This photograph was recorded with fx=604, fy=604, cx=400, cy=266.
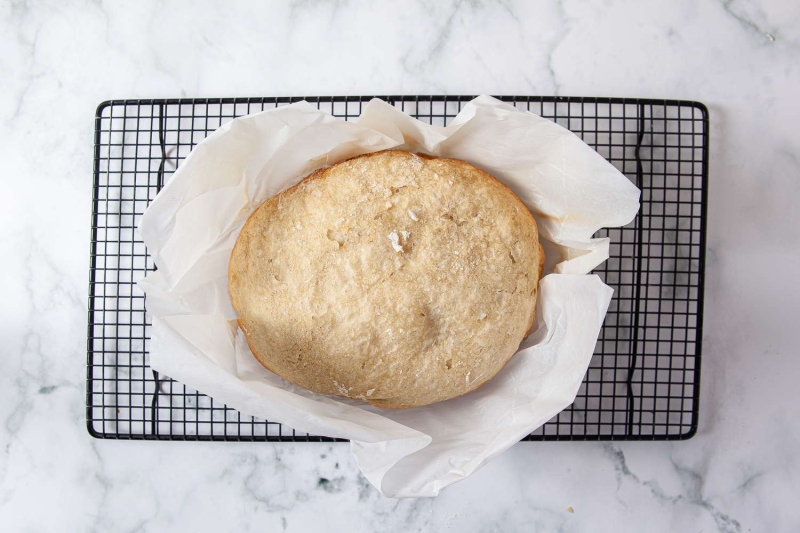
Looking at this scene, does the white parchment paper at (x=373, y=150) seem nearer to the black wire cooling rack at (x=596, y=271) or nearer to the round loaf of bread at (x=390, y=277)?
the round loaf of bread at (x=390, y=277)

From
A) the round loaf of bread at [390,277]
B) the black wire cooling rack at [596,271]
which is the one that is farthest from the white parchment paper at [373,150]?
the black wire cooling rack at [596,271]

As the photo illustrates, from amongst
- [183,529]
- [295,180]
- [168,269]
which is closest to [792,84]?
[295,180]

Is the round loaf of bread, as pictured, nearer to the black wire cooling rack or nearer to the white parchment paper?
the white parchment paper

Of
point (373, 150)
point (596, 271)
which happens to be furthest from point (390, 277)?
point (596, 271)

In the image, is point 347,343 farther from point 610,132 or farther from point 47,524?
point 47,524

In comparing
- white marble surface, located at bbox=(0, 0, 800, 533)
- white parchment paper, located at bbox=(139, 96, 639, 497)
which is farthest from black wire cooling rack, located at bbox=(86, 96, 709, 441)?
white parchment paper, located at bbox=(139, 96, 639, 497)
